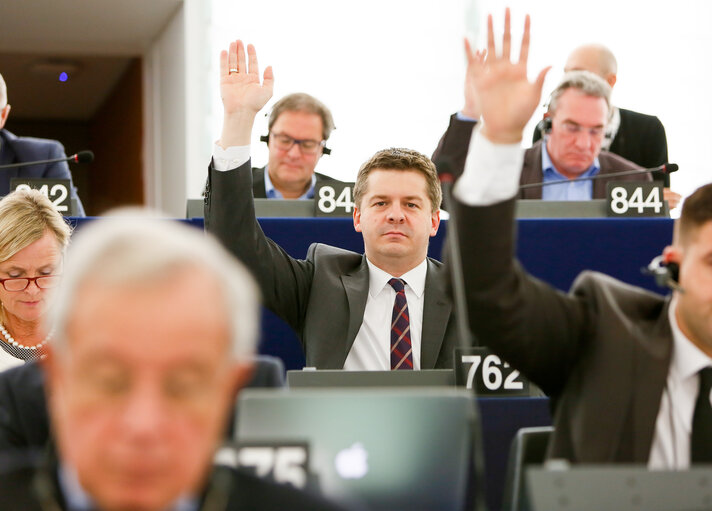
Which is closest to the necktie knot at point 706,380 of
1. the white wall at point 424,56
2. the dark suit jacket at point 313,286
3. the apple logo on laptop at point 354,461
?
the apple logo on laptop at point 354,461

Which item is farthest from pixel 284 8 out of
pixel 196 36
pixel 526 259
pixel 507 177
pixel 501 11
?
pixel 507 177

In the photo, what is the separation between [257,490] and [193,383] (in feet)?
0.77

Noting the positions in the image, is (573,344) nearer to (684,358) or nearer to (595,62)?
(684,358)

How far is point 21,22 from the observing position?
7320 millimetres

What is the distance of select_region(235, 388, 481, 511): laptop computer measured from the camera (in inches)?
59.4

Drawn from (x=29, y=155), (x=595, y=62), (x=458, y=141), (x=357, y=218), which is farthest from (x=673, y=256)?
(x=595, y=62)

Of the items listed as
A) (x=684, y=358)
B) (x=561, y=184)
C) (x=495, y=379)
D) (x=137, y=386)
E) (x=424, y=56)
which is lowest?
(x=495, y=379)

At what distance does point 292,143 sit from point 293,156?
0.20ft

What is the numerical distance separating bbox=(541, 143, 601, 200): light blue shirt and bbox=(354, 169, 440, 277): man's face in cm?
115

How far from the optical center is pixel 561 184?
4348 millimetres

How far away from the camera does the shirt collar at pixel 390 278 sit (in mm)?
3271

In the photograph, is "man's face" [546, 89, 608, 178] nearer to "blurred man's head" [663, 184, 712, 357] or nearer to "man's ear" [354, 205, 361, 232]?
"man's ear" [354, 205, 361, 232]

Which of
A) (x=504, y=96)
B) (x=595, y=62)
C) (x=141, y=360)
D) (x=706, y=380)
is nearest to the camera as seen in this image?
(x=141, y=360)

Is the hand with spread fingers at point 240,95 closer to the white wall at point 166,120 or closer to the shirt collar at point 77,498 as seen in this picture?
the shirt collar at point 77,498
